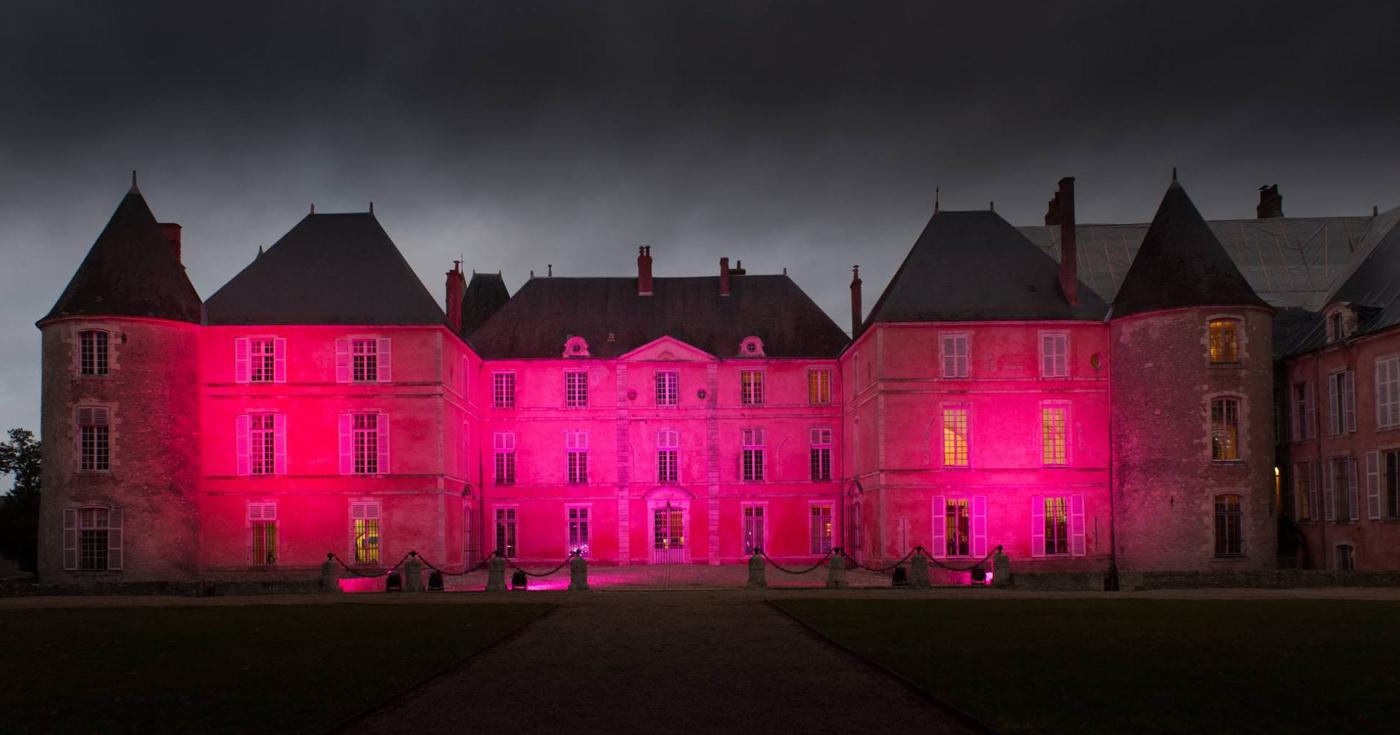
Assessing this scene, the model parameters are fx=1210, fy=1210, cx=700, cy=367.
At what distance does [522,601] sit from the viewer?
25047 mm

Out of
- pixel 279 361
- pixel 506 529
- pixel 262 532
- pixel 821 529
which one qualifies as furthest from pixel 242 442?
pixel 821 529

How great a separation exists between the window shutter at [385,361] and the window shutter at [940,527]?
676 inches

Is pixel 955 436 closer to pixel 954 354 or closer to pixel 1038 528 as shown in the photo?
pixel 954 354

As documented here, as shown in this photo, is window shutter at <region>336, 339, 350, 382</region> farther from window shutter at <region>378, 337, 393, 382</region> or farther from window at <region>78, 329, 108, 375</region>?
window at <region>78, 329, 108, 375</region>

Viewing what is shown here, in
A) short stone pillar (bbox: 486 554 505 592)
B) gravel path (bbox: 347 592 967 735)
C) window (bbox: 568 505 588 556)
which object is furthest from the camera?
window (bbox: 568 505 588 556)

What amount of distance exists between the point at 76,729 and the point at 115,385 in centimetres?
2681

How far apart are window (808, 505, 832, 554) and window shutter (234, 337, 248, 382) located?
19890mm

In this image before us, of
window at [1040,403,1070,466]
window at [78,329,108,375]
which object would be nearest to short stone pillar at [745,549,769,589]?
window at [1040,403,1070,466]

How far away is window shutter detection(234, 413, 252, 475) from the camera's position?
36.7m

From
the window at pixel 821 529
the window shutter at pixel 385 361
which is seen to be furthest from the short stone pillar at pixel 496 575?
the window at pixel 821 529

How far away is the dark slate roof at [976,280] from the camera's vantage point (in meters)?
37.7

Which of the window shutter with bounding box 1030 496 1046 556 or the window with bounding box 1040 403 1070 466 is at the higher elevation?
the window with bounding box 1040 403 1070 466

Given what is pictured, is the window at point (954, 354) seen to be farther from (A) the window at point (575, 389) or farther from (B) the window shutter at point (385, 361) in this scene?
(B) the window shutter at point (385, 361)

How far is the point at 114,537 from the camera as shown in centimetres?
3400
